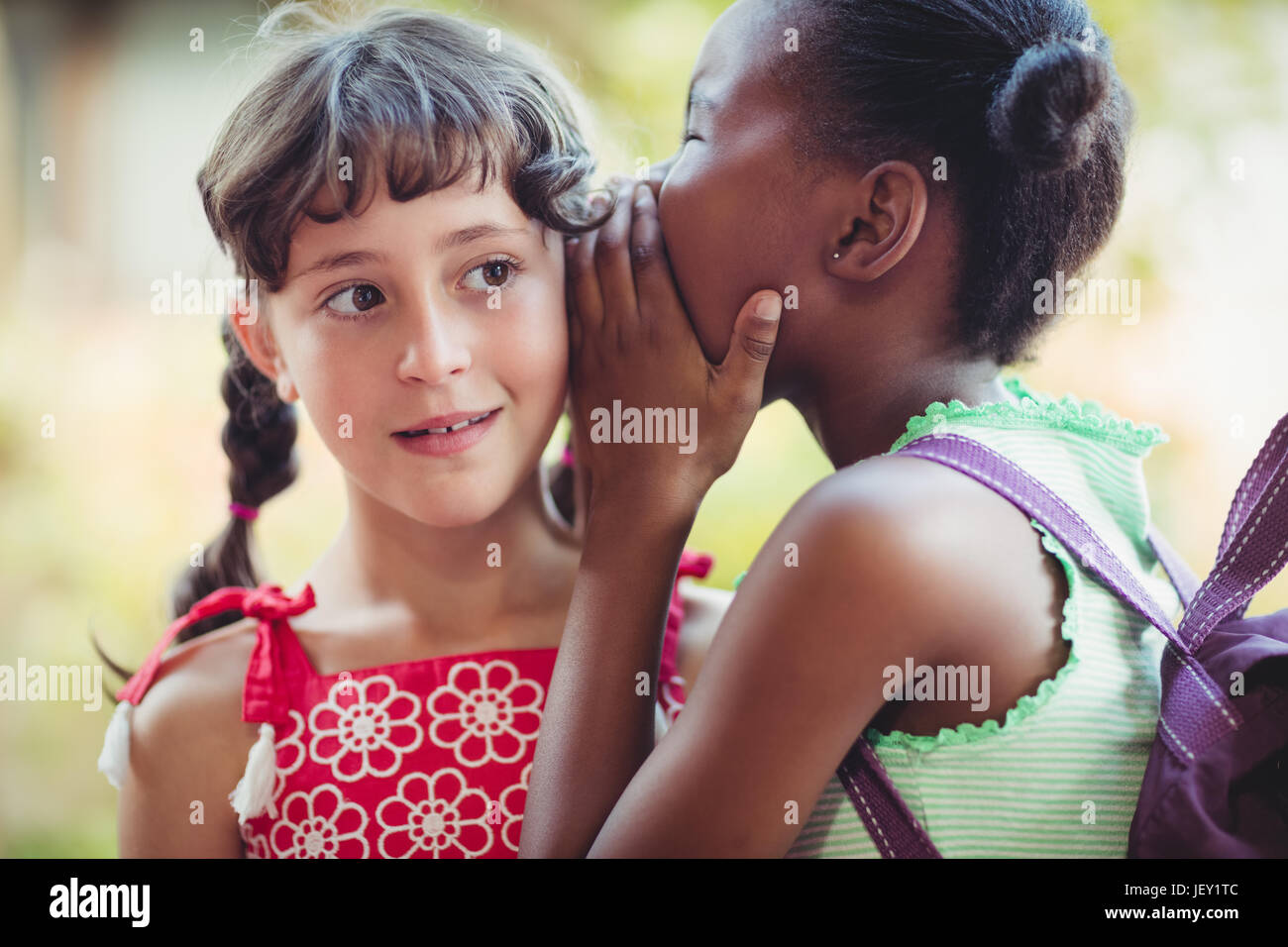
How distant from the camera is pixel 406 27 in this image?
1206 mm

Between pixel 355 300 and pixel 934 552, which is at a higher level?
pixel 355 300

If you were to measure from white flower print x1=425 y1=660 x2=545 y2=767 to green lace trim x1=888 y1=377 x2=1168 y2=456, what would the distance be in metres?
0.48

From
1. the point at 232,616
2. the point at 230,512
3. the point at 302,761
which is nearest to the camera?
the point at 302,761

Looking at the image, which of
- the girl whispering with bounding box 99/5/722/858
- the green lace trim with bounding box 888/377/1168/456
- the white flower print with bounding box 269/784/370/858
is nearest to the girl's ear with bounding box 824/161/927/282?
the green lace trim with bounding box 888/377/1168/456

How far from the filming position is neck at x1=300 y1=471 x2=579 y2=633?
1.28 metres

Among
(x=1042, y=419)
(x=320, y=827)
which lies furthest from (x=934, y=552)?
(x=320, y=827)

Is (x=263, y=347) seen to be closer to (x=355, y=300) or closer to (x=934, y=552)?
(x=355, y=300)

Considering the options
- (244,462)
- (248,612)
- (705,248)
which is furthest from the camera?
(244,462)

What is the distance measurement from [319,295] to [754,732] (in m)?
0.60

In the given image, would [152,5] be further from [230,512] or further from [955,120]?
[955,120]

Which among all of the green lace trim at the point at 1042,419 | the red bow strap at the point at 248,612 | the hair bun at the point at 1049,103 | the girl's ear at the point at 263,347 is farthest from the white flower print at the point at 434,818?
the hair bun at the point at 1049,103

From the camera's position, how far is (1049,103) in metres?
0.95

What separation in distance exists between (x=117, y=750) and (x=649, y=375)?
27.1 inches
